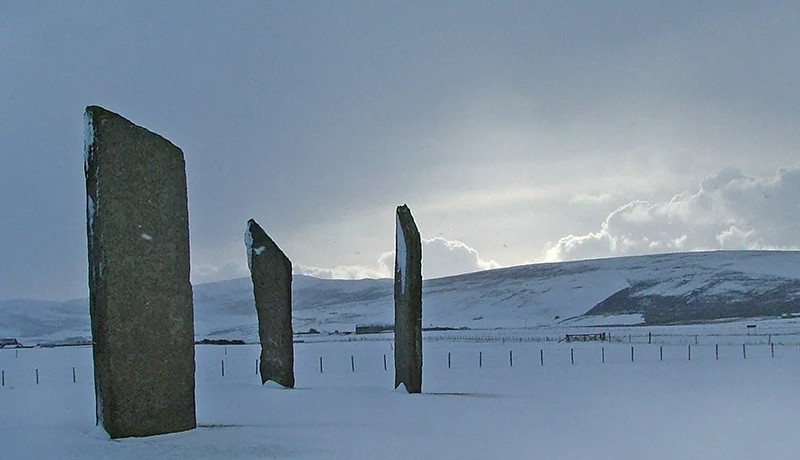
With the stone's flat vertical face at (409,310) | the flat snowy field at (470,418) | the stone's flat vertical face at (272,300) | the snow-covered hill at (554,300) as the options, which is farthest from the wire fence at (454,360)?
the snow-covered hill at (554,300)

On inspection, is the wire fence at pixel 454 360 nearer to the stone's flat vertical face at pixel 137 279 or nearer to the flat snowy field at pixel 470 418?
the flat snowy field at pixel 470 418

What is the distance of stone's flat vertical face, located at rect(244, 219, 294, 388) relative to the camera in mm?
17828

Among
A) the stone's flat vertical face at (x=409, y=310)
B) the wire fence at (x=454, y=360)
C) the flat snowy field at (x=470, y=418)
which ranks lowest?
the wire fence at (x=454, y=360)

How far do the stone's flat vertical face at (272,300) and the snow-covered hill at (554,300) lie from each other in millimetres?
51336

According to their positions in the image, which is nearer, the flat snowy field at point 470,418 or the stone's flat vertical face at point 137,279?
the flat snowy field at point 470,418

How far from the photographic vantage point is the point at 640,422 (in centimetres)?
1257

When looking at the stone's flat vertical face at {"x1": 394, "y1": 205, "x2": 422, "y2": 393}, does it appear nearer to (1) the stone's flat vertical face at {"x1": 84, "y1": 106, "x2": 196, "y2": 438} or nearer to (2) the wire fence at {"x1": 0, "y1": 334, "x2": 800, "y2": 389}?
(2) the wire fence at {"x1": 0, "y1": 334, "x2": 800, "y2": 389}

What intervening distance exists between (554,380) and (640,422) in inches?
322

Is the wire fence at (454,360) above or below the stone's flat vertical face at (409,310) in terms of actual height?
below

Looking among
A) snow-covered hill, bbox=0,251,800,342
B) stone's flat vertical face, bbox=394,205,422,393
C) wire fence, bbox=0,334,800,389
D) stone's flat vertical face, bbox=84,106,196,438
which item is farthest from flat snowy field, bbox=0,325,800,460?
snow-covered hill, bbox=0,251,800,342

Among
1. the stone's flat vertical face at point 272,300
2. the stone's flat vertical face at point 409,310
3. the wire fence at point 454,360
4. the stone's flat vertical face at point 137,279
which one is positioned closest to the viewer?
the stone's flat vertical face at point 137,279

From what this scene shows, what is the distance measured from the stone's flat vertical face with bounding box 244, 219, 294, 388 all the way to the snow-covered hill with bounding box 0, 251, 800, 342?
51.3 metres

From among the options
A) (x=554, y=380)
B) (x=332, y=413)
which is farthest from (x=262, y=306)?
(x=554, y=380)

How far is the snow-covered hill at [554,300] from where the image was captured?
76688 millimetres
